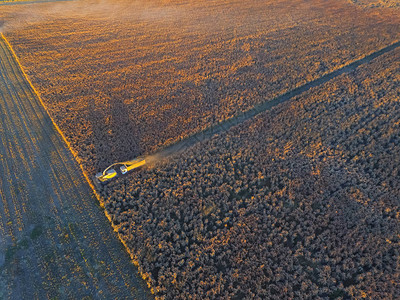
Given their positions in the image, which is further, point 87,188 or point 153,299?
point 87,188

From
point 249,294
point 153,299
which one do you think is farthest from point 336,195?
point 153,299

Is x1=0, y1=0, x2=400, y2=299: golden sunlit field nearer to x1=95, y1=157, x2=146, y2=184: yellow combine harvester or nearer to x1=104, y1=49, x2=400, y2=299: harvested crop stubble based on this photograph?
x1=104, y1=49, x2=400, y2=299: harvested crop stubble

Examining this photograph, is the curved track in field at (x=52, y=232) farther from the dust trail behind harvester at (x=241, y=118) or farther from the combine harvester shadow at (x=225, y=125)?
the dust trail behind harvester at (x=241, y=118)

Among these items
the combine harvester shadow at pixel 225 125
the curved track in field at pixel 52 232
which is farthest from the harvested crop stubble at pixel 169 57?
the curved track in field at pixel 52 232

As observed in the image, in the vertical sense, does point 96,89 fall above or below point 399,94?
above

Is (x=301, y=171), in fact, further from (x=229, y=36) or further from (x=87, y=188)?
(x=229, y=36)

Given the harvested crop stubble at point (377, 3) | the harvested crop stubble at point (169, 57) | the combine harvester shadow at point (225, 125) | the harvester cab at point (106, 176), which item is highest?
the harvested crop stubble at point (377, 3)

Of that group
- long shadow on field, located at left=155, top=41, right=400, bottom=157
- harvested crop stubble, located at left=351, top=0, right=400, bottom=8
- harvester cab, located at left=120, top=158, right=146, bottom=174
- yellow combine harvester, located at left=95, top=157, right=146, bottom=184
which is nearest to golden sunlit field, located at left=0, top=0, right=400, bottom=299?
long shadow on field, located at left=155, top=41, right=400, bottom=157
